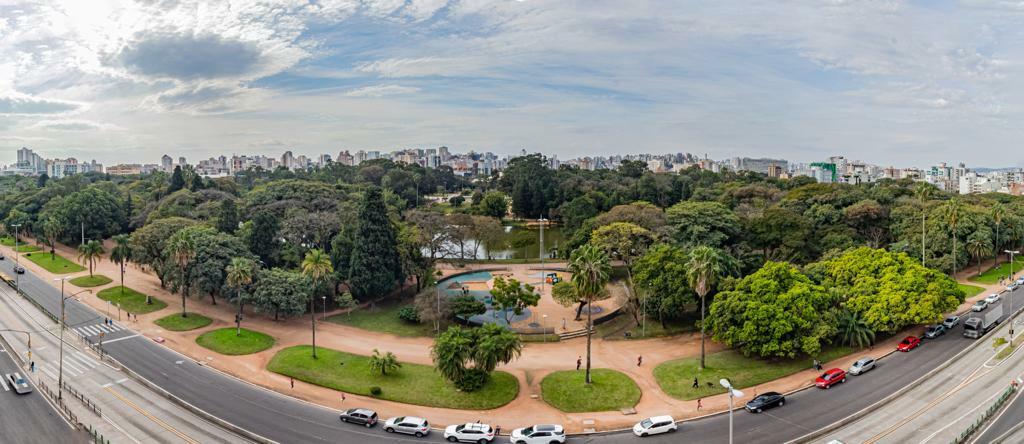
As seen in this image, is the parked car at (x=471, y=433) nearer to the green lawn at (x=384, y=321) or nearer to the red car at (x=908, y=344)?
the green lawn at (x=384, y=321)

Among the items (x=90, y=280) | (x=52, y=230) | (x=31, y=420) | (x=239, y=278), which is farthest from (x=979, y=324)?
(x=52, y=230)

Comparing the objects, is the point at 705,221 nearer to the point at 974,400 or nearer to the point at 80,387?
the point at 974,400

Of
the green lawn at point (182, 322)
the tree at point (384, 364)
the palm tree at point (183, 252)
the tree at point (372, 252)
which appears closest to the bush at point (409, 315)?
the tree at point (372, 252)

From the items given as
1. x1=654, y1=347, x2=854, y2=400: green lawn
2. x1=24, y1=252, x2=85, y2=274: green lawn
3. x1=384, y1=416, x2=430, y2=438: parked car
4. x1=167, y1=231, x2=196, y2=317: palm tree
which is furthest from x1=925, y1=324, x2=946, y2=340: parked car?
x1=24, y1=252, x2=85, y2=274: green lawn

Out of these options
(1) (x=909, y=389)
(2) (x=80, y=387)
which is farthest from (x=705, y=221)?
(2) (x=80, y=387)

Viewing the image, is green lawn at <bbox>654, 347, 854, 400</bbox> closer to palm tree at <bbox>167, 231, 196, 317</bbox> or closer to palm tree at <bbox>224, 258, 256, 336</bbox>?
palm tree at <bbox>224, 258, 256, 336</bbox>

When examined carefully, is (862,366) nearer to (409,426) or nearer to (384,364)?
(409,426)
